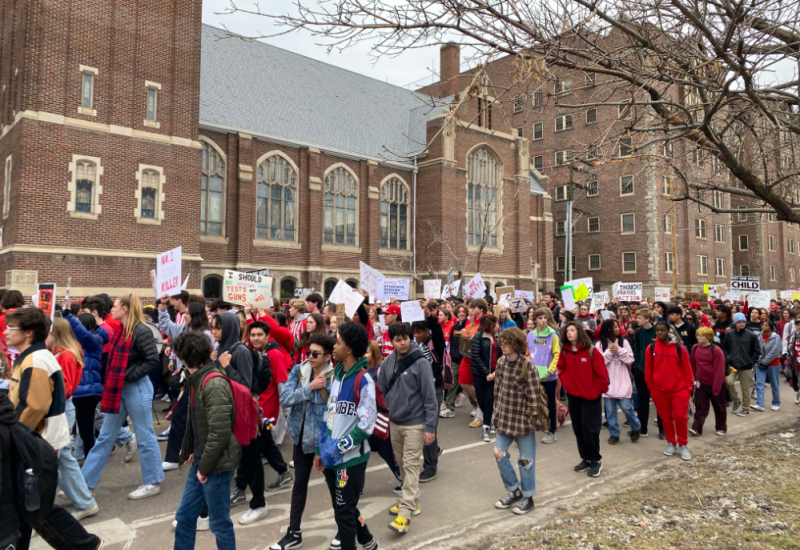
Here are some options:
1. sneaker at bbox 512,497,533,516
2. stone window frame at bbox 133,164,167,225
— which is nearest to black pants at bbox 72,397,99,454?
sneaker at bbox 512,497,533,516

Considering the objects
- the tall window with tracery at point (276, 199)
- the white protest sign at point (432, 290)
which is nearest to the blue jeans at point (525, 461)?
the white protest sign at point (432, 290)

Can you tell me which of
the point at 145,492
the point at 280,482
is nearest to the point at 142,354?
the point at 145,492

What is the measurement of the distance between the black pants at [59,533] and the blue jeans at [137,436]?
1841 millimetres

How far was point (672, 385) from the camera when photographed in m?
7.23

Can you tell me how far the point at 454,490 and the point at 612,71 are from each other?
180 inches

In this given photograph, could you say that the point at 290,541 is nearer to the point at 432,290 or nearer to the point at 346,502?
the point at 346,502

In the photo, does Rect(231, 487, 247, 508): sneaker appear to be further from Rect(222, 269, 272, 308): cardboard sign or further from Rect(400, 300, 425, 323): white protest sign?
Rect(400, 300, 425, 323): white protest sign

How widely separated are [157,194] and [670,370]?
1804 cm

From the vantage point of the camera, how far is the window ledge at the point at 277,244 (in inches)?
964

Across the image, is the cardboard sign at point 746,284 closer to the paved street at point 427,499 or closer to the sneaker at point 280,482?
the paved street at point 427,499

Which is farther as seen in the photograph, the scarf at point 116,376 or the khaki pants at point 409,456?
the scarf at point 116,376

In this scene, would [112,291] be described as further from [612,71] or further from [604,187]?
[604,187]

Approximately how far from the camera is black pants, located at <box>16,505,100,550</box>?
3.49m

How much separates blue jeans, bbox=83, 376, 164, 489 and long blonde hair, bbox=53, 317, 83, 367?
704mm
